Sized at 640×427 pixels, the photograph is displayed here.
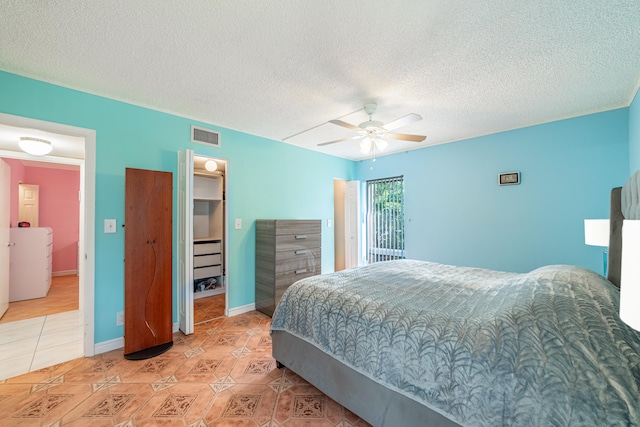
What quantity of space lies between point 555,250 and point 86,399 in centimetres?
474

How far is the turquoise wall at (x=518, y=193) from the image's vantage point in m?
2.77

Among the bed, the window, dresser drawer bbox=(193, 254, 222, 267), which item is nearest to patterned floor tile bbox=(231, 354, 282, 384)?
the bed

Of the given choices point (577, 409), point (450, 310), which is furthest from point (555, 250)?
point (577, 409)

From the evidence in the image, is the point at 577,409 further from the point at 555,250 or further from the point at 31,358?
the point at 31,358

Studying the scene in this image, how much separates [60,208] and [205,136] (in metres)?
4.81

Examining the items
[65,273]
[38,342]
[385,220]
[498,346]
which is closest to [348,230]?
[385,220]

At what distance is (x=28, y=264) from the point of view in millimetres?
3928

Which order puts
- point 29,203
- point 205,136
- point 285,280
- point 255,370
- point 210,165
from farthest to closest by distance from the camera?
1. point 29,203
2. point 210,165
3. point 285,280
4. point 205,136
5. point 255,370

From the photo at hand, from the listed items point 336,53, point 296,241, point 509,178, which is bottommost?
point 296,241

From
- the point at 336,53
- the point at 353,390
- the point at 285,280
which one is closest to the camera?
the point at 353,390

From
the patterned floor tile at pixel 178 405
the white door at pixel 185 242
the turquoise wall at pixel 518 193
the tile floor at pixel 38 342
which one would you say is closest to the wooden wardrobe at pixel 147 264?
the white door at pixel 185 242

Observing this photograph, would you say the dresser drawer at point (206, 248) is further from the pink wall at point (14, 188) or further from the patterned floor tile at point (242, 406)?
the pink wall at point (14, 188)

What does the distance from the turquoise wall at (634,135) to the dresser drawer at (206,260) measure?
5.24 metres

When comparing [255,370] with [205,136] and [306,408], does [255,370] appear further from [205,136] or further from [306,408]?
[205,136]
